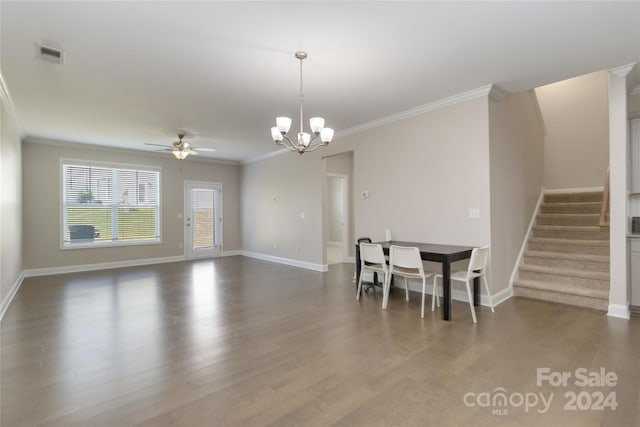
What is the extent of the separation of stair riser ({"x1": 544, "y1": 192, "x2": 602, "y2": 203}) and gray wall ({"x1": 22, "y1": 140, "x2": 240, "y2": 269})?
25.5ft

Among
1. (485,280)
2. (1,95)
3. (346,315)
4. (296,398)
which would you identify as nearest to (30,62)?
(1,95)

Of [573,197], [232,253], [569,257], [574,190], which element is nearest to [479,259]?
[569,257]

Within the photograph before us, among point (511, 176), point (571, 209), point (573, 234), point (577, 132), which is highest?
point (577, 132)

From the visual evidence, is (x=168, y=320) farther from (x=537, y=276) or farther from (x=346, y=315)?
(x=537, y=276)

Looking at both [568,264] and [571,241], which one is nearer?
[568,264]

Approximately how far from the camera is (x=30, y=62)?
10.1 ft

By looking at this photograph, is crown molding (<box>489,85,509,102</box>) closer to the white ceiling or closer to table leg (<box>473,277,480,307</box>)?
the white ceiling

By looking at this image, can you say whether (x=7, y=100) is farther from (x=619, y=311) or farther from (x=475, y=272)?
(x=619, y=311)

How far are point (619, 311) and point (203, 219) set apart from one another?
8.50 metres

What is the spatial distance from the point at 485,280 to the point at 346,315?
69.3 inches

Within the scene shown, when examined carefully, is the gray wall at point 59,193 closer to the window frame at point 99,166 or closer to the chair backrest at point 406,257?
the window frame at point 99,166

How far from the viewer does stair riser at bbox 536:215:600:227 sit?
4.99 m

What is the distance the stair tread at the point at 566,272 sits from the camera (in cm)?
400

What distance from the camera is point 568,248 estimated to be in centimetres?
472
